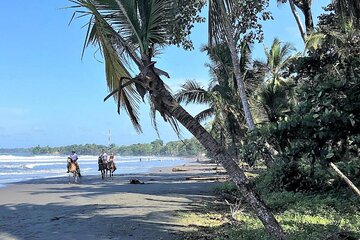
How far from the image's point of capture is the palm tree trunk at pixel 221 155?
502 centimetres

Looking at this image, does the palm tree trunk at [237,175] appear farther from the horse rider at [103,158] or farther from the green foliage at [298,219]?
the horse rider at [103,158]

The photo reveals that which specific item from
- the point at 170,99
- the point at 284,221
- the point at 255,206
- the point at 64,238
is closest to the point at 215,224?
the point at 284,221

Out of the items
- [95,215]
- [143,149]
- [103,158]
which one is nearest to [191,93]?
[103,158]

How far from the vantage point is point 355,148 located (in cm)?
461

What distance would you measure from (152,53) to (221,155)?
1690 mm

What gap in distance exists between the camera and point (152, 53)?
5395mm

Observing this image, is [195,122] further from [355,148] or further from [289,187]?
[289,187]

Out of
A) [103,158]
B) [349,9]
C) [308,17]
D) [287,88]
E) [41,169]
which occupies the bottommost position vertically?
[41,169]

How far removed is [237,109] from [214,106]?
177 centimetres

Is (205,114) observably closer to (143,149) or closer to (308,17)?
(308,17)

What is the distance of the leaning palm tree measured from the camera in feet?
Result: 16.5

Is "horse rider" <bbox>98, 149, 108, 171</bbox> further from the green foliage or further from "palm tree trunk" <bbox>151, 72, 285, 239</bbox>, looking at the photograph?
"palm tree trunk" <bbox>151, 72, 285, 239</bbox>

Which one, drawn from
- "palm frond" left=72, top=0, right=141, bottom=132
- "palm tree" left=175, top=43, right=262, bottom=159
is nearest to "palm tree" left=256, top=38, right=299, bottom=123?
"palm tree" left=175, top=43, right=262, bottom=159

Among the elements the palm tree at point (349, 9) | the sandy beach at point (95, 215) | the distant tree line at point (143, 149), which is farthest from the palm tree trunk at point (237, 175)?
the distant tree line at point (143, 149)
